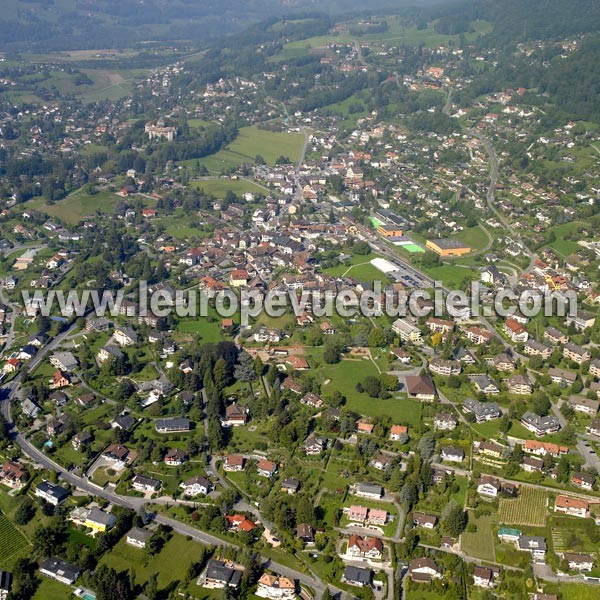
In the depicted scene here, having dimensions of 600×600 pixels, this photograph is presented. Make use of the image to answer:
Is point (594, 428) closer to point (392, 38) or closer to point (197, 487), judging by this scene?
point (197, 487)

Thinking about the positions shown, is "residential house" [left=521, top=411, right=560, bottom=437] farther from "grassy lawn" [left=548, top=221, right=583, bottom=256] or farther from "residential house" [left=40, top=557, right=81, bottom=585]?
"grassy lawn" [left=548, top=221, right=583, bottom=256]

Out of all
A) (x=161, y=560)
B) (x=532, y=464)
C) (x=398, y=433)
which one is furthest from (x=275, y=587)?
(x=532, y=464)

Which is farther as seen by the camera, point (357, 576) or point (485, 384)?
point (485, 384)

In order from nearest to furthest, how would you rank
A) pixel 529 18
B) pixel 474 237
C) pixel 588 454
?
1. pixel 588 454
2. pixel 474 237
3. pixel 529 18

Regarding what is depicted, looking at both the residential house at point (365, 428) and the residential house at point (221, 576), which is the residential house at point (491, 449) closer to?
the residential house at point (365, 428)

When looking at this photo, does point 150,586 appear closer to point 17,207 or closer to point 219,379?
point 219,379

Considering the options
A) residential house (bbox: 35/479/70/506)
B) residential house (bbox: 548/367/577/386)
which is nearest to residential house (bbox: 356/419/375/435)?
residential house (bbox: 548/367/577/386)
